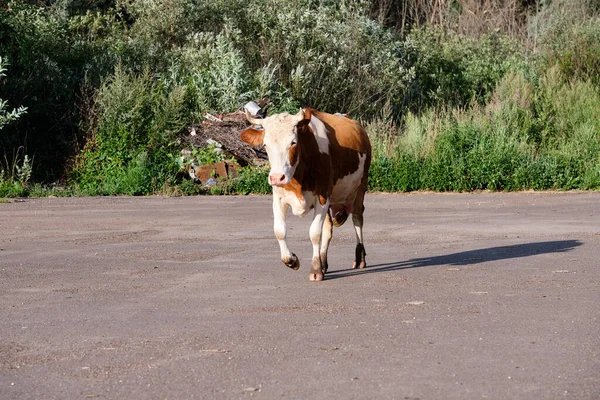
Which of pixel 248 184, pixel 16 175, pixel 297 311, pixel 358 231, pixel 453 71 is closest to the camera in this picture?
pixel 297 311

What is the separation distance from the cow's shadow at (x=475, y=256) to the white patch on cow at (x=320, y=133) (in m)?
1.47

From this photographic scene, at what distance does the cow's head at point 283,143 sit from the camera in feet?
37.9

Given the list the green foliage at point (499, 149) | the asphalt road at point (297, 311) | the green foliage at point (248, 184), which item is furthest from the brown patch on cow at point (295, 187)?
the green foliage at point (499, 149)

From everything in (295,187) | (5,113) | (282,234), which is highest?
(5,113)

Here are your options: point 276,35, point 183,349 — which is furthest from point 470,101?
point 183,349

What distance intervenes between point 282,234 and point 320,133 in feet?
4.72

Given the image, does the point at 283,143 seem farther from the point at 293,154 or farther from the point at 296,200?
the point at 296,200

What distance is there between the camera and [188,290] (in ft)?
37.3

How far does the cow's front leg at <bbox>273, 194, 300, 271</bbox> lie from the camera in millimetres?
11820

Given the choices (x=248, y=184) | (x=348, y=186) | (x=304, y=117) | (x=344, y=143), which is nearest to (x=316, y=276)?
(x=348, y=186)

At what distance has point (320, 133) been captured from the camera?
1271 cm

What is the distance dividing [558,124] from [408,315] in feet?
60.8

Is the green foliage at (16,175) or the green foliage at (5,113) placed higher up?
the green foliage at (5,113)

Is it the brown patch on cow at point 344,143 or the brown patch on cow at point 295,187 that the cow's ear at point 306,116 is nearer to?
the brown patch on cow at point 295,187
